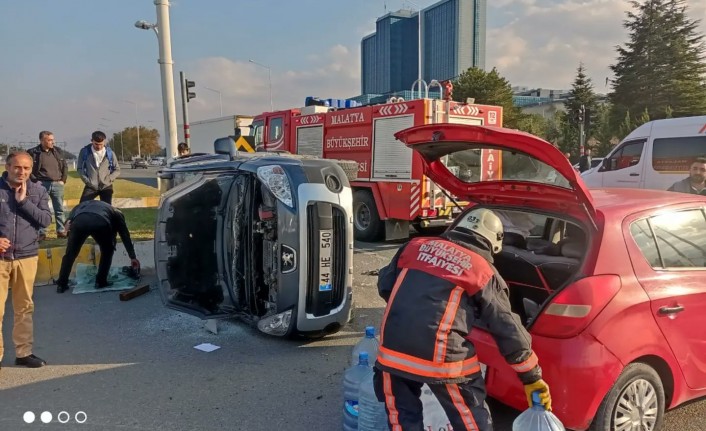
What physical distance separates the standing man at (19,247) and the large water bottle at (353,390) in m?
2.80

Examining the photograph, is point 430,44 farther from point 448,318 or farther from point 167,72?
point 448,318

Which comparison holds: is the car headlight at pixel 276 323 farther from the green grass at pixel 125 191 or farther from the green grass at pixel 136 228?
the green grass at pixel 125 191

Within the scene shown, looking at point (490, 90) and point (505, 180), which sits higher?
point (490, 90)

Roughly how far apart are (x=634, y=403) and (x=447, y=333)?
1319 mm

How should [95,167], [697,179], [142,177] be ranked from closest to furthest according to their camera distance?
1. [697,179]
2. [95,167]
3. [142,177]

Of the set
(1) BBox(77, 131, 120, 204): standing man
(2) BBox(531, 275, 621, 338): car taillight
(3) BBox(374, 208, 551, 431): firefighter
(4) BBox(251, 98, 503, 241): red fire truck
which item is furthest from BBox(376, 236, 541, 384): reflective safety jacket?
(1) BBox(77, 131, 120, 204): standing man

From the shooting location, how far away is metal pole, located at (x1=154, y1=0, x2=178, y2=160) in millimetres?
10859

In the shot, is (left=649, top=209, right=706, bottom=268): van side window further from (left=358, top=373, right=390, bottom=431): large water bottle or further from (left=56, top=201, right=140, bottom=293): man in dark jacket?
(left=56, top=201, right=140, bottom=293): man in dark jacket

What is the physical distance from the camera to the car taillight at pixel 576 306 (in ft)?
8.55

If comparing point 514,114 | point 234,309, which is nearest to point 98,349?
point 234,309

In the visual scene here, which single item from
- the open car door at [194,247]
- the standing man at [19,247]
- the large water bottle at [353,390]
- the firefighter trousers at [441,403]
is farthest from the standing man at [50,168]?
the firefighter trousers at [441,403]

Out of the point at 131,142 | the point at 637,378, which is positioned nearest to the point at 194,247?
the point at 637,378

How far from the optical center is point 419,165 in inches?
364

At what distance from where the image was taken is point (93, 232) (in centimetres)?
652
